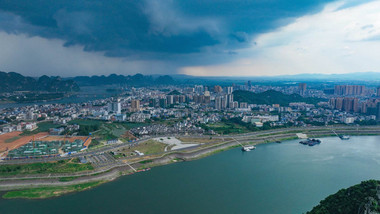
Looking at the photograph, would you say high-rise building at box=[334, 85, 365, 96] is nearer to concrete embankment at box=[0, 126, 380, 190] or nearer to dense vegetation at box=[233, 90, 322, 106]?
dense vegetation at box=[233, 90, 322, 106]

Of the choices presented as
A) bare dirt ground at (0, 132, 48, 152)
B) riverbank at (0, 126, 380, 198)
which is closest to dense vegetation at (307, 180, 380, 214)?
riverbank at (0, 126, 380, 198)

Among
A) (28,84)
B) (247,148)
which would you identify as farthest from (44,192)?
(28,84)

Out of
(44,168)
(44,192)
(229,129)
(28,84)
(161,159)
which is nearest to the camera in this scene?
(44,192)

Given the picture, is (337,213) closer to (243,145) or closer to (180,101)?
(243,145)

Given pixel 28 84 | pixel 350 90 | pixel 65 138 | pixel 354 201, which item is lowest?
pixel 65 138

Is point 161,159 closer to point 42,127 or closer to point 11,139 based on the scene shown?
point 11,139

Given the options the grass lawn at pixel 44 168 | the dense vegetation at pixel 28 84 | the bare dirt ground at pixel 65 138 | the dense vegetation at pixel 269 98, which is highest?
the dense vegetation at pixel 28 84

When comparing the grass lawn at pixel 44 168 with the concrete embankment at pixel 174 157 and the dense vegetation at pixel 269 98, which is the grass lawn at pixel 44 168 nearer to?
the concrete embankment at pixel 174 157

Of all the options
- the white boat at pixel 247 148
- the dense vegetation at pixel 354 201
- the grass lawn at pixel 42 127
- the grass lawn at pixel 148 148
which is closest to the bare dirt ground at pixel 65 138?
the grass lawn at pixel 42 127
